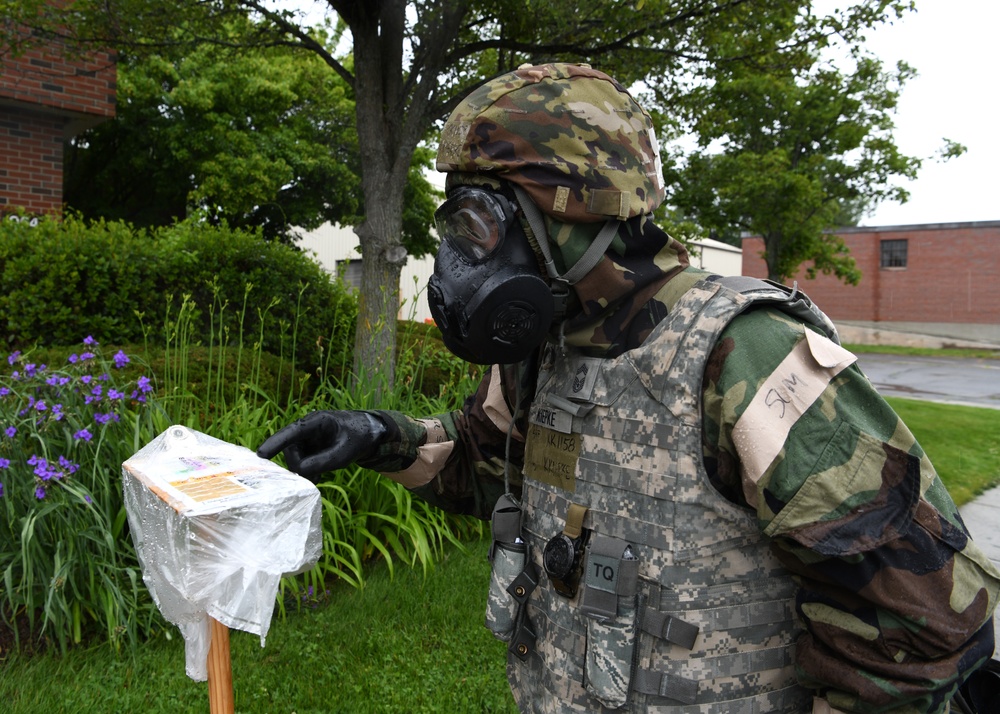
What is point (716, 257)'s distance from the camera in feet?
121

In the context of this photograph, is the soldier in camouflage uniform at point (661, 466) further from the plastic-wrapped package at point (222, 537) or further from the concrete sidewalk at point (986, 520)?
the concrete sidewalk at point (986, 520)

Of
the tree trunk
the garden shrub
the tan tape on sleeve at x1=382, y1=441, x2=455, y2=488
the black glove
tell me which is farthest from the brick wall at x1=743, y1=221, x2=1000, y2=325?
the black glove

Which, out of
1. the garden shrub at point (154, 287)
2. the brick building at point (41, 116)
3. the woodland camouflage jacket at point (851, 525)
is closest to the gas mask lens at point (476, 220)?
the woodland camouflage jacket at point (851, 525)

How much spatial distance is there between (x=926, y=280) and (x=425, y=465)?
33734mm

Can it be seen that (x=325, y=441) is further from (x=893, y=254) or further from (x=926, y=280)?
(x=893, y=254)

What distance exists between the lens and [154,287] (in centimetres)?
546

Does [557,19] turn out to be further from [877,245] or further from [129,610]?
[877,245]

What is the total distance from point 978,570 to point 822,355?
45 cm

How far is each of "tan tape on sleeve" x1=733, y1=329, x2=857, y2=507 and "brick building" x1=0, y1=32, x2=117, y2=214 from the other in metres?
9.44

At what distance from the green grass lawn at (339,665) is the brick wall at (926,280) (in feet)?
94.9

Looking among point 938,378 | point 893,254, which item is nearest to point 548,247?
point 938,378

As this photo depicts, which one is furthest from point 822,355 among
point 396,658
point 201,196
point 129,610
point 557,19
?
point 201,196

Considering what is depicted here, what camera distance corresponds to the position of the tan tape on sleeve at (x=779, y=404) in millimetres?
1252

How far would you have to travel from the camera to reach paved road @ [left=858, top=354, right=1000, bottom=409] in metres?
13.1
